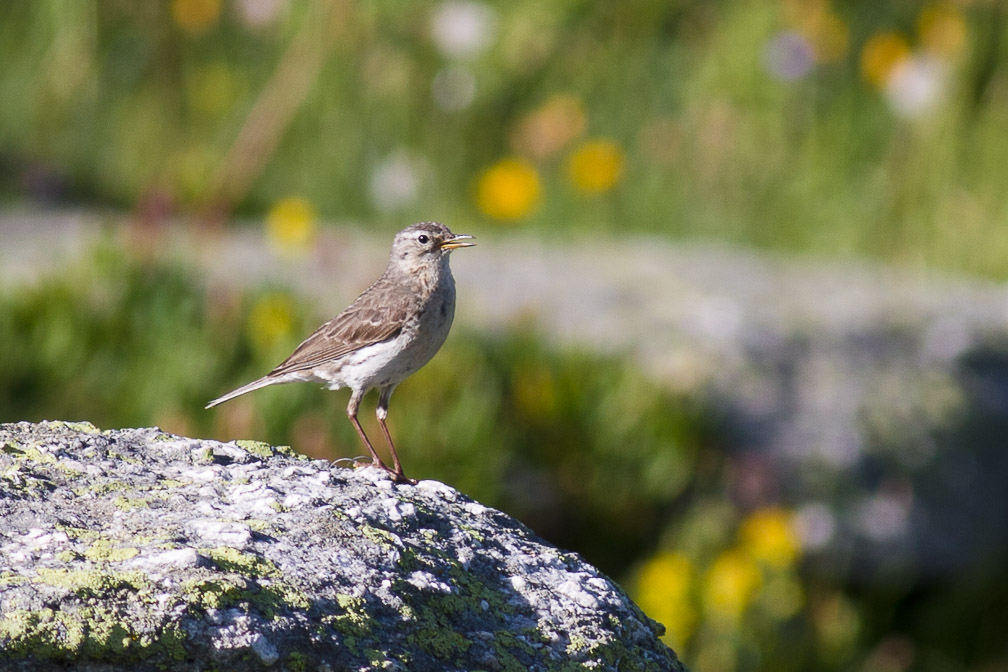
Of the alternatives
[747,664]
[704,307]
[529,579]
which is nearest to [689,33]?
[704,307]

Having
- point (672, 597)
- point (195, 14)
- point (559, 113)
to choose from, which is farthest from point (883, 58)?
point (672, 597)

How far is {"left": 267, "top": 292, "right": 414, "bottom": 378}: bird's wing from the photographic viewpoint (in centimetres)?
424

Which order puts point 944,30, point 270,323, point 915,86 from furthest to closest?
point 944,30
point 915,86
point 270,323

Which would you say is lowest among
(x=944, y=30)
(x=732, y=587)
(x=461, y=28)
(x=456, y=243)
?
(x=732, y=587)

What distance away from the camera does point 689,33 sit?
1191 cm

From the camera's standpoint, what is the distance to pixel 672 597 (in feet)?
19.1

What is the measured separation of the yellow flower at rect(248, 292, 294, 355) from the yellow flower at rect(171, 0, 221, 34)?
18.7 ft

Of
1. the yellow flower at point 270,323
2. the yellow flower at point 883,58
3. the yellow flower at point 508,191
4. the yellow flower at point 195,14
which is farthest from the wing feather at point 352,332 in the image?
the yellow flower at point 195,14

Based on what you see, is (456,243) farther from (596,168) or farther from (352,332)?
(596,168)

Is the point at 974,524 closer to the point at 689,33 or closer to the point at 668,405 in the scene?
the point at 668,405

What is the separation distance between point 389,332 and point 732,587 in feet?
8.25

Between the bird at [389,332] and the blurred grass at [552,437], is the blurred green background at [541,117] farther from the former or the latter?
the bird at [389,332]

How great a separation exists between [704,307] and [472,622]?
5.81m

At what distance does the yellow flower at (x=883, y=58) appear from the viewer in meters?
10.6
